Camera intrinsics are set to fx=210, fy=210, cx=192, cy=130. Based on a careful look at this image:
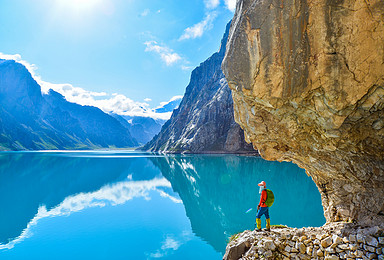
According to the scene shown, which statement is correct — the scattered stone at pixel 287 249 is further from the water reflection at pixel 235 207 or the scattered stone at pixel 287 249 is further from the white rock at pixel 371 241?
the water reflection at pixel 235 207

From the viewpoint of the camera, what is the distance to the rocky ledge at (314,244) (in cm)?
827

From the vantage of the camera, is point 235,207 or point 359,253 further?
point 235,207

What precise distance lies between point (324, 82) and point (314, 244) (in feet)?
23.6

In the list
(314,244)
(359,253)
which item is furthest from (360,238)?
(314,244)

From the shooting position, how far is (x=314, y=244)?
31.2 ft

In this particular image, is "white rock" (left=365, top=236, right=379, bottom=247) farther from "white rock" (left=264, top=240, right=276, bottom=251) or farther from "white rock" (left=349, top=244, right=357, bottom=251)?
"white rock" (left=264, top=240, right=276, bottom=251)

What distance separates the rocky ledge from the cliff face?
140 cm

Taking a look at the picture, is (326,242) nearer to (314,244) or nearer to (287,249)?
(314,244)

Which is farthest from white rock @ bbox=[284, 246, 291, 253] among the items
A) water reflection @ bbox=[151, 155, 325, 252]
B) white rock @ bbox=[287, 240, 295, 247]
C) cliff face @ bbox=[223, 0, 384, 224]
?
water reflection @ bbox=[151, 155, 325, 252]

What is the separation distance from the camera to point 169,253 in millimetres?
16344

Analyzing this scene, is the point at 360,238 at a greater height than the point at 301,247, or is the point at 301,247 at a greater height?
the point at 360,238

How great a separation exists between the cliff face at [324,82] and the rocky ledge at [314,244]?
140cm

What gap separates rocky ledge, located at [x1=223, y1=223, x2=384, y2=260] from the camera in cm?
827

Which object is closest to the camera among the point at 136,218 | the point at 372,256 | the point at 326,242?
the point at 372,256
